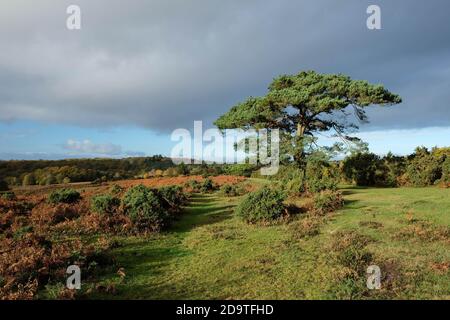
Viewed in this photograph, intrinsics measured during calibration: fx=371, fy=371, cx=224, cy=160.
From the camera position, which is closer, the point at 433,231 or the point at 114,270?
the point at 114,270

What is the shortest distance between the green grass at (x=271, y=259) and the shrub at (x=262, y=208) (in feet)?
1.78

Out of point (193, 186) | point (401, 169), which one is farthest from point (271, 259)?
point (401, 169)

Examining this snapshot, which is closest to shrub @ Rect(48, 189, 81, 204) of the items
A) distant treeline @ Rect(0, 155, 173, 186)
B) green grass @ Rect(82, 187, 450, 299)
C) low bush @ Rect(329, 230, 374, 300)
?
green grass @ Rect(82, 187, 450, 299)

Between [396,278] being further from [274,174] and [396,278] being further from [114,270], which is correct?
[274,174]

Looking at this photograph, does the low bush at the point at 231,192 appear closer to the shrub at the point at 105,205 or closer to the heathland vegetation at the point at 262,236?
the heathland vegetation at the point at 262,236

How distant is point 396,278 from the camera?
881cm

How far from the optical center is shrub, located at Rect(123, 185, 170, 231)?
52.0 ft

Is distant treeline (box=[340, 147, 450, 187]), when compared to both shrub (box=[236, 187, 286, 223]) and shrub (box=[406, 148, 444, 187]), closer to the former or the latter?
shrub (box=[406, 148, 444, 187])

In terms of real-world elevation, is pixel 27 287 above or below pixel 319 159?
below

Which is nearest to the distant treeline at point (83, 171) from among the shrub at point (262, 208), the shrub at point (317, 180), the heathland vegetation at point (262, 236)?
the shrub at point (317, 180)

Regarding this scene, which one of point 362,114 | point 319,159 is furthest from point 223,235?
point 362,114

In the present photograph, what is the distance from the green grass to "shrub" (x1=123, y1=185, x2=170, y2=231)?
773mm
